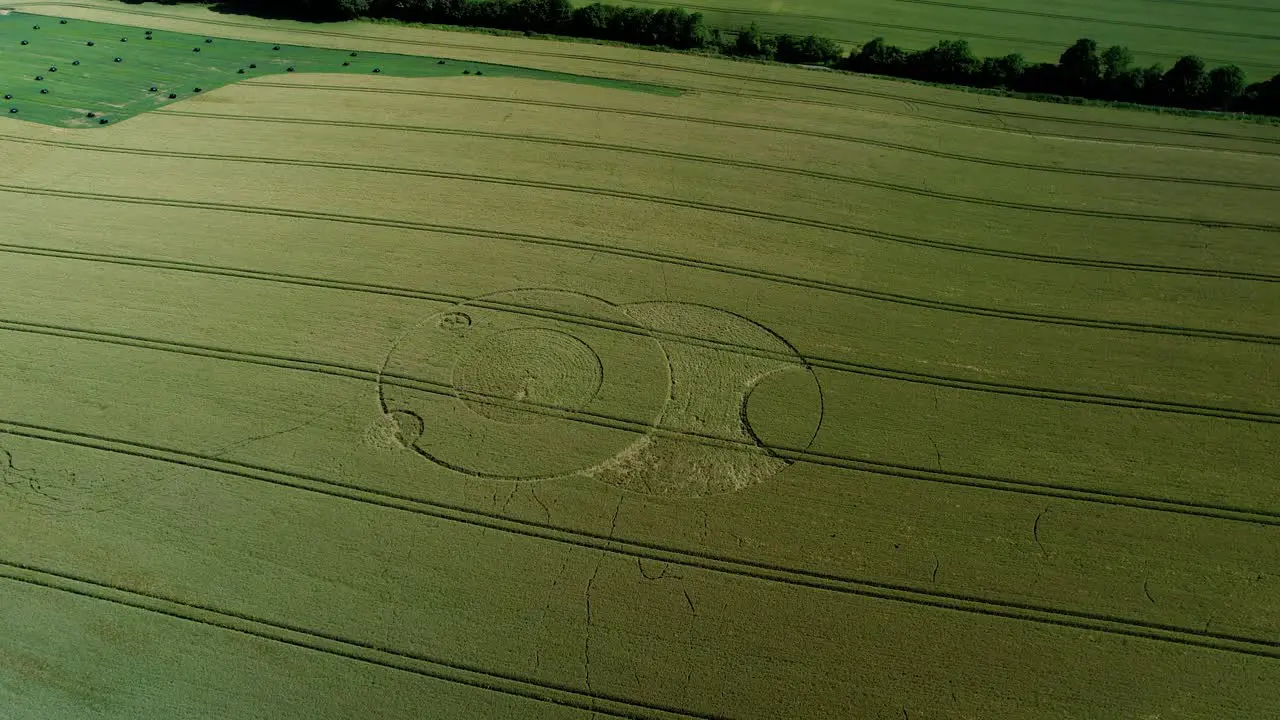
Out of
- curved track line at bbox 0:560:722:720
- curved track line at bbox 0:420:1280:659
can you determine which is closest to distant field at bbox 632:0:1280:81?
curved track line at bbox 0:420:1280:659

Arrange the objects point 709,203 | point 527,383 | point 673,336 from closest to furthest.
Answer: point 527,383
point 673,336
point 709,203

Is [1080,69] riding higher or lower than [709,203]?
higher

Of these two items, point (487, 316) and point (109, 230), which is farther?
point (109, 230)

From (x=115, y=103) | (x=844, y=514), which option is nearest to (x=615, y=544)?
(x=844, y=514)

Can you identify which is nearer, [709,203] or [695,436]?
[695,436]

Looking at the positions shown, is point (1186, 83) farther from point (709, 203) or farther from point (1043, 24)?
point (709, 203)

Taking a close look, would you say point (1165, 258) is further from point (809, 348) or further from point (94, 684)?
point (94, 684)

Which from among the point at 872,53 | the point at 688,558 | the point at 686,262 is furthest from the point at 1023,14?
the point at 688,558
